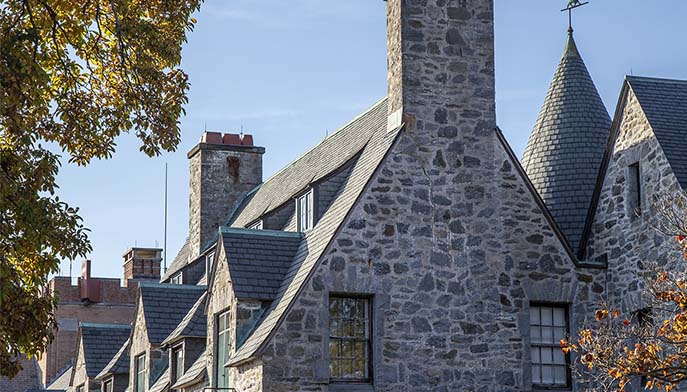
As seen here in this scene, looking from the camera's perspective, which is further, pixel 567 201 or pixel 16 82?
pixel 567 201

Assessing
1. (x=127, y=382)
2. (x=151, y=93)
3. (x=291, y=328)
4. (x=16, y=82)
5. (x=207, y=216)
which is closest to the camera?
(x=16, y=82)

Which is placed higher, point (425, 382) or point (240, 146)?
point (240, 146)

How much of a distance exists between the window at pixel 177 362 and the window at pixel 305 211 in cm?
437

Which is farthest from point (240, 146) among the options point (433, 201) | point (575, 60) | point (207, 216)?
point (433, 201)

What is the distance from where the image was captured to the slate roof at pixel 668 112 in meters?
23.0

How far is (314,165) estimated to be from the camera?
30.6m

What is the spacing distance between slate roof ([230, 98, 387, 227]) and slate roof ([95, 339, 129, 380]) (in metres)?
4.48

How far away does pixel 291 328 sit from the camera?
22.2m

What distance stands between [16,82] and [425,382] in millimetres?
9834

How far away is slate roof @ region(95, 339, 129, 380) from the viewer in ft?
113

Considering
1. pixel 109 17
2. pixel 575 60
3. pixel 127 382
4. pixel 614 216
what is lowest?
pixel 127 382

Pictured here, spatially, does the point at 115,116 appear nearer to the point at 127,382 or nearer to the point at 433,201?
the point at 433,201

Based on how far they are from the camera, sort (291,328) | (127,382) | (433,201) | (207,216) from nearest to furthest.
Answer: (291,328), (433,201), (127,382), (207,216)

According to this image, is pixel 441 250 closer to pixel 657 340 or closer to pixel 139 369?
pixel 657 340
